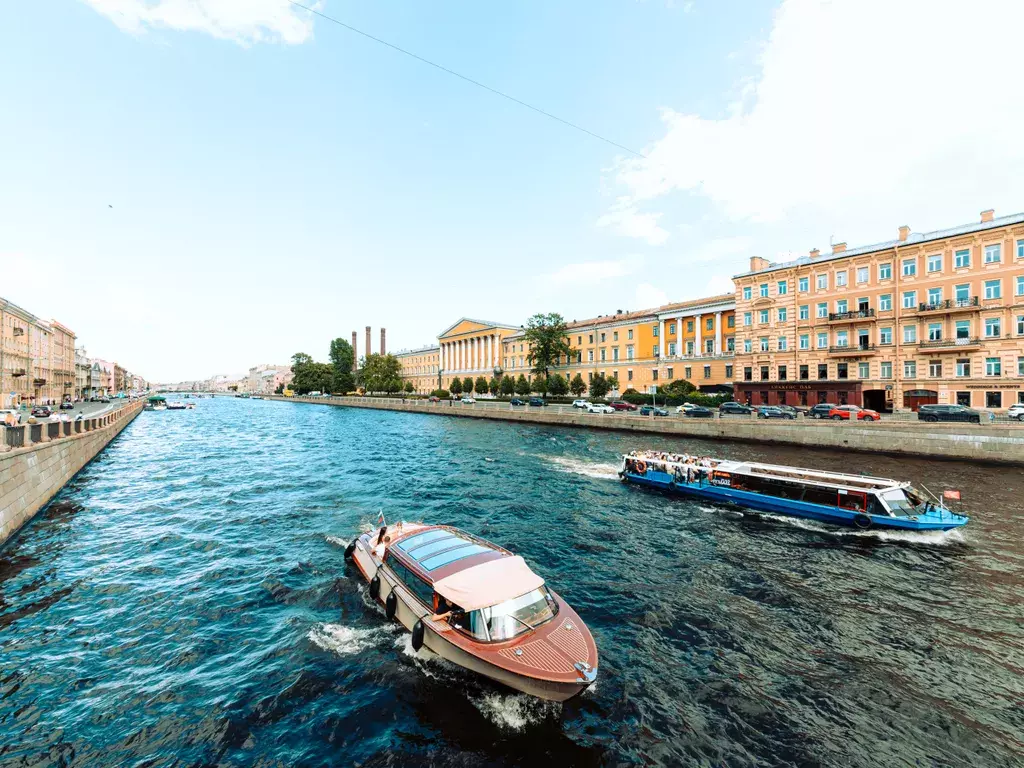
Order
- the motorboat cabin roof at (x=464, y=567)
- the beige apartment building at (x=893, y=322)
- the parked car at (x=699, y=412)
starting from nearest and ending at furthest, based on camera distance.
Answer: the motorboat cabin roof at (x=464, y=567)
the beige apartment building at (x=893, y=322)
the parked car at (x=699, y=412)

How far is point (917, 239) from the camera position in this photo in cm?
4372

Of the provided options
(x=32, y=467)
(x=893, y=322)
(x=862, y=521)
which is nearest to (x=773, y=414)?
(x=893, y=322)

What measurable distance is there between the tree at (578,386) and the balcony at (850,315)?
1489 inches

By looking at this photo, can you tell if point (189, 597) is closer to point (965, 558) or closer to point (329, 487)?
point (329, 487)

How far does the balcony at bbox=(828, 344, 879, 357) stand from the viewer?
46.7 m

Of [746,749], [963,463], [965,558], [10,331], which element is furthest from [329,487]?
[10,331]

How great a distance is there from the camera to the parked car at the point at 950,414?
30920 mm

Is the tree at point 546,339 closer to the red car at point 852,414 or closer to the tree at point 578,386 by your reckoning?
the tree at point 578,386

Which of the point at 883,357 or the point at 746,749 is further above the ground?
the point at 883,357

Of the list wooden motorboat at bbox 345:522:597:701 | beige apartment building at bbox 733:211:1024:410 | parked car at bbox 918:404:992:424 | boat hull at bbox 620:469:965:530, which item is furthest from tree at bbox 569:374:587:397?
wooden motorboat at bbox 345:522:597:701

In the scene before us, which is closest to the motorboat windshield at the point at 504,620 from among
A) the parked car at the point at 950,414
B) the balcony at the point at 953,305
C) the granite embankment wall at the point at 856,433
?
the granite embankment wall at the point at 856,433

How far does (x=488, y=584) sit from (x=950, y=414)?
41.3 m

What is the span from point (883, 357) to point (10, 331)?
12266 centimetres

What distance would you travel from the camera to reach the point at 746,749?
23.9ft
